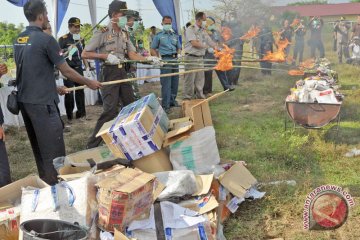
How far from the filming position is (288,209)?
161 inches

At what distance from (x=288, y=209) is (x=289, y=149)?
194 centimetres

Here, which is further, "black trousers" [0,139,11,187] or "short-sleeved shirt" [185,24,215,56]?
"short-sleeved shirt" [185,24,215,56]

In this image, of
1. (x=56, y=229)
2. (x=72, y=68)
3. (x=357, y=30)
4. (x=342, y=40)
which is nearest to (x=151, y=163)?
(x=56, y=229)

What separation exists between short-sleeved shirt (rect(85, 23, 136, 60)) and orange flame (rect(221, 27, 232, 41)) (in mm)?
7263

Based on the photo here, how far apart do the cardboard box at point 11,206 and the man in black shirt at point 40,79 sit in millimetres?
609

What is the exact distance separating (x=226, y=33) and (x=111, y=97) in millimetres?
8089

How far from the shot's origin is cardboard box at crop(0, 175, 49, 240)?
327cm

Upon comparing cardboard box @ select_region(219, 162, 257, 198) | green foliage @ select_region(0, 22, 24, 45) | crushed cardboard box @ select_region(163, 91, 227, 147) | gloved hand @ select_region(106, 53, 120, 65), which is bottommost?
cardboard box @ select_region(219, 162, 257, 198)

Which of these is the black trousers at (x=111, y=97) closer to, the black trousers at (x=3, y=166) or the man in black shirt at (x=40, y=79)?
the man in black shirt at (x=40, y=79)

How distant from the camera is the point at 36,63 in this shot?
13.3ft

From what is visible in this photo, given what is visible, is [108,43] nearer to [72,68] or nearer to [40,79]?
[72,68]

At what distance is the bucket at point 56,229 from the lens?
2826 millimetres

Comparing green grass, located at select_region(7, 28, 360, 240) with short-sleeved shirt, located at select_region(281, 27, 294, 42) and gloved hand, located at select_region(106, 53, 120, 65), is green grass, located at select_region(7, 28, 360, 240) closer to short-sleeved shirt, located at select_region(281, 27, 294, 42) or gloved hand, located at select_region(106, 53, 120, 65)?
gloved hand, located at select_region(106, 53, 120, 65)

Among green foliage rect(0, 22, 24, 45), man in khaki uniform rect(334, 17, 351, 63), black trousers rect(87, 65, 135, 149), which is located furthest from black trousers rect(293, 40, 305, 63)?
black trousers rect(87, 65, 135, 149)
